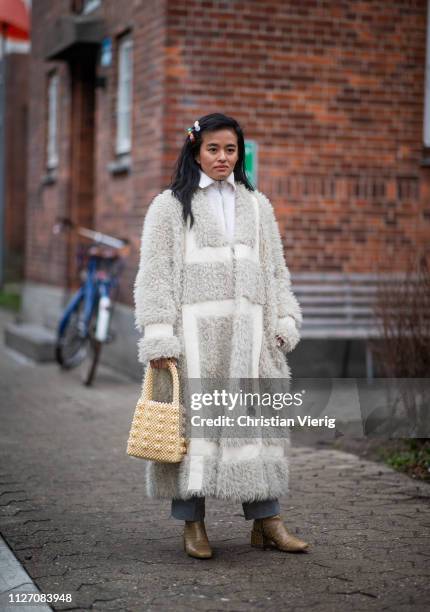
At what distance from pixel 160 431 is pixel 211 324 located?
0.52m

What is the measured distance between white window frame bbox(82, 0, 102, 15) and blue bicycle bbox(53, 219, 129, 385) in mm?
3403

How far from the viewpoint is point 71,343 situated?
11773 mm

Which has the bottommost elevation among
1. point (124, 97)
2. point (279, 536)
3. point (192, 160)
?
point (279, 536)

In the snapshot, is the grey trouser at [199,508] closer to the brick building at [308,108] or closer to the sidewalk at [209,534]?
the sidewalk at [209,534]

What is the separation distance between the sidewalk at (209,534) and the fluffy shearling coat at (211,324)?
36cm

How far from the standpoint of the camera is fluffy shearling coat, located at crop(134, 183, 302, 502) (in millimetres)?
4879

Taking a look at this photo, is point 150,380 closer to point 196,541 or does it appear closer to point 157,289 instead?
point 157,289

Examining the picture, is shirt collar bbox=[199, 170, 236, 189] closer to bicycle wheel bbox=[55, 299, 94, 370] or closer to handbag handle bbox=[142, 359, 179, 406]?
handbag handle bbox=[142, 359, 179, 406]

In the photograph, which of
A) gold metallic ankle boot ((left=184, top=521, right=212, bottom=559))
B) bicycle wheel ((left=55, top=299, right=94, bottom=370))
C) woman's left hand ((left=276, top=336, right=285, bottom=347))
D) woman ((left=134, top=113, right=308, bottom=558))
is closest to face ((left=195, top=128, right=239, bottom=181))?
woman ((left=134, top=113, right=308, bottom=558))

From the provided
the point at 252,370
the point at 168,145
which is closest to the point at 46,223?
the point at 168,145

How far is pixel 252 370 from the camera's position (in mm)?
5012

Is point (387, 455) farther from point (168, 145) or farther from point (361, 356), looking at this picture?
point (168, 145)

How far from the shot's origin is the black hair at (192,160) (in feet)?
16.5

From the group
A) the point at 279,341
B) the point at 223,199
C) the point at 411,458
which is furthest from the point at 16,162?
the point at 279,341
